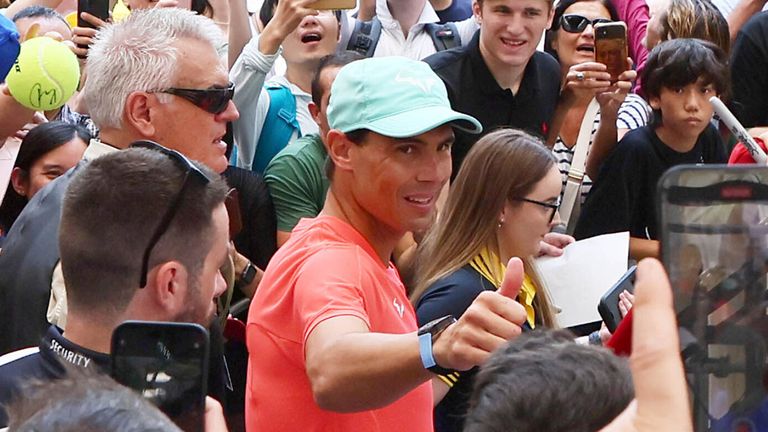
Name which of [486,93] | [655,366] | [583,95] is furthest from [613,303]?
[583,95]

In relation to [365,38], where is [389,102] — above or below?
above

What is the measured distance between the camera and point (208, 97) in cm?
362

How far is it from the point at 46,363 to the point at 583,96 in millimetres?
3445

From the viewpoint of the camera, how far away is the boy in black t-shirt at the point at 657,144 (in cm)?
545

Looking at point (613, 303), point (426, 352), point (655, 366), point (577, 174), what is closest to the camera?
point (655, 366)

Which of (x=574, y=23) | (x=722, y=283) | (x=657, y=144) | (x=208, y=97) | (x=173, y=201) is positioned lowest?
(x=657, y=144)

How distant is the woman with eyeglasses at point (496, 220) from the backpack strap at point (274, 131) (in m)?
1.56

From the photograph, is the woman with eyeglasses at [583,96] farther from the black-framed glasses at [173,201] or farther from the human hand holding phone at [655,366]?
the human hand holding phone at [655,366]

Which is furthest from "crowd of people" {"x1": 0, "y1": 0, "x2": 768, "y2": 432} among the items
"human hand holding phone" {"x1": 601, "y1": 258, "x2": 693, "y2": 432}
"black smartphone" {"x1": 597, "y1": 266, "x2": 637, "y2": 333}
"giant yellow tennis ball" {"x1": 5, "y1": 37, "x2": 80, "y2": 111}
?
"black smartphone" {"x1": 597, "y1": 266, "x2": 637, "y2": 333}

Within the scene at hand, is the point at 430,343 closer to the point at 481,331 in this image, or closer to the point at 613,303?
the point at 481,331

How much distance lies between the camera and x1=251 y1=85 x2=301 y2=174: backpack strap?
537 centimetres

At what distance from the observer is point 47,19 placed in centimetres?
600

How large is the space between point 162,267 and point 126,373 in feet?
2.04

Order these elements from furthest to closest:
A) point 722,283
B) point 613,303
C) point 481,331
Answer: point 613,303 < point 481,331 < point 722,283
